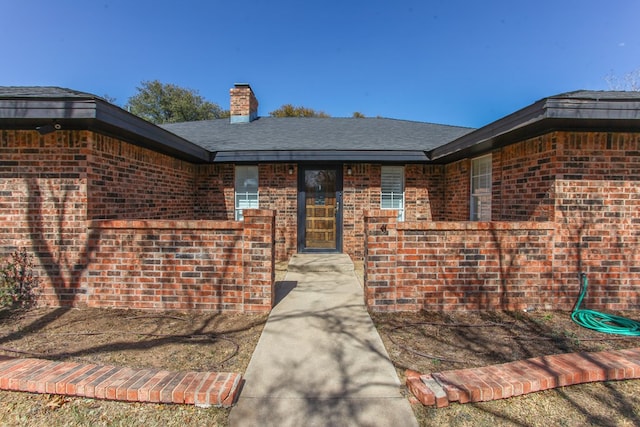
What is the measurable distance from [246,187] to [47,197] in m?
4.37

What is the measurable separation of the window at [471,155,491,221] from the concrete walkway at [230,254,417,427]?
11.3ft

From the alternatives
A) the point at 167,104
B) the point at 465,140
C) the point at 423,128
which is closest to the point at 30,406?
the point at 465,140

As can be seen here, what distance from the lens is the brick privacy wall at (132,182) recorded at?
4336 millimetres

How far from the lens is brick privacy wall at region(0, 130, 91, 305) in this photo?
414 cm

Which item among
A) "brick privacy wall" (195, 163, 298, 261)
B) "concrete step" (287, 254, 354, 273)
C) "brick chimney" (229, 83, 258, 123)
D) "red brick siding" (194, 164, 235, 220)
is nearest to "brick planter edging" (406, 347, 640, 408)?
"concrete step" (287, 254, 354, 273)

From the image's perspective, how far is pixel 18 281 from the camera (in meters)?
4.15

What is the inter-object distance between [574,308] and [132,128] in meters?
6.52

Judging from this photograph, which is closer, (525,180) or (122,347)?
(122,347)

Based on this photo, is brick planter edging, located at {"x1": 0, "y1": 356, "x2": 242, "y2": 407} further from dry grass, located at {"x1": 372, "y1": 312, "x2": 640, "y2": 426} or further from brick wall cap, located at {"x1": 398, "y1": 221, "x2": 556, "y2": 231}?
brick wall cap, located at {"x1": 398, "y1": 221, "x2": 556, "y2": 231}

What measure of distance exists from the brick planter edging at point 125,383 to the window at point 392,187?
6230mm

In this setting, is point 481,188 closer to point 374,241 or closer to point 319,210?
point 374,241

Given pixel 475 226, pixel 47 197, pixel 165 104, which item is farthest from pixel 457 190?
pixel 165 104

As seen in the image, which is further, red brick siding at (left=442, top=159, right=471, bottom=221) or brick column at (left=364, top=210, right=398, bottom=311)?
red brick siding at (left=442, top=159, right=471, bottom=221)

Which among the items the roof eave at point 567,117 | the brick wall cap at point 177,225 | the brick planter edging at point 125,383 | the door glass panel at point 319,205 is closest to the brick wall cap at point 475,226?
the roof eave at point 567,117
